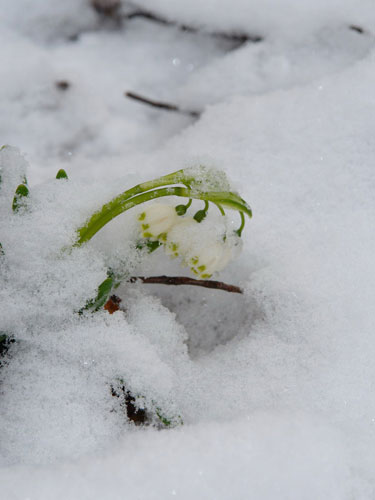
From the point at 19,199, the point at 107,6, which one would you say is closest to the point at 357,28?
the point at 107,6

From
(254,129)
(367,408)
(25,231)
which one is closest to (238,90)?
(254,129)

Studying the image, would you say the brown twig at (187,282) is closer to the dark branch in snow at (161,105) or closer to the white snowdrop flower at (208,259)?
the white snowdrop flower at (208,259)

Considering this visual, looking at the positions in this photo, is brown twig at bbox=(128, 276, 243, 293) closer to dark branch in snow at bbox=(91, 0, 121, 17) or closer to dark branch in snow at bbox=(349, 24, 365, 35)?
dark branch in snow at bbox=(349, 24, 365, 35)

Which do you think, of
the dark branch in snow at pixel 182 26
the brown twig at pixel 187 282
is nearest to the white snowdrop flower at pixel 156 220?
the brown twig at pixel 187 282

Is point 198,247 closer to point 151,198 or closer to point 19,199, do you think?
point 151,198

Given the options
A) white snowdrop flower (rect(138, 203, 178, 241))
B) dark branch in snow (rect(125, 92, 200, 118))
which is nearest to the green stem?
white snowdrop flower (rect(138, 203, 178, 241))

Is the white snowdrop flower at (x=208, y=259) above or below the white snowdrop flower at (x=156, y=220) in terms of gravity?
below

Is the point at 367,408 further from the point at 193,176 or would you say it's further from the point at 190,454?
the point at 193,176
